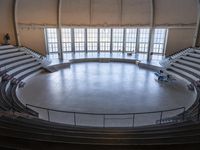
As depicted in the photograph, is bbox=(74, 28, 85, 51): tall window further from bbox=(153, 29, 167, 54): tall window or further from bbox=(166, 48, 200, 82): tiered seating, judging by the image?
bbox=(166, 48, 200, 82): tiered seating

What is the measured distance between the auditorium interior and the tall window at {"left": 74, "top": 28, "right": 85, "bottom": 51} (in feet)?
0.50

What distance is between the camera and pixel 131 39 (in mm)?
28812

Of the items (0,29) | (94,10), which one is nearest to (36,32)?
(0,29)

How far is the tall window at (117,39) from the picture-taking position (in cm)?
2891

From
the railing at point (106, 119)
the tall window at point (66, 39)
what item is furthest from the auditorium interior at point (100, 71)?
the tall window at point (66, 39)

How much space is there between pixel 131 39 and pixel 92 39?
246 inches

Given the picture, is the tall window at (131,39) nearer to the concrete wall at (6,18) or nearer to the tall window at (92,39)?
the tall window at (92,39)

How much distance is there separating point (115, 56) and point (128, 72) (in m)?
7.10

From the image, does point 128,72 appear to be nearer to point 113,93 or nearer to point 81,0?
point 113,93

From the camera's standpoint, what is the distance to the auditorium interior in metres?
7.37

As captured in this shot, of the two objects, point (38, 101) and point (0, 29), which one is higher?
point (0, 29)

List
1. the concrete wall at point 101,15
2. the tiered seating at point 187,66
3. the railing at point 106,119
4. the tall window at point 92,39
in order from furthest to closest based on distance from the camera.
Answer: the tall window at point 92,39
the concrete wall at point 101,15
the tiered seating at point 187,66
the railing at point 106,119

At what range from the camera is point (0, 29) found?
2089cm

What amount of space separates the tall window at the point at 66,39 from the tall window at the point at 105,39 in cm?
509
